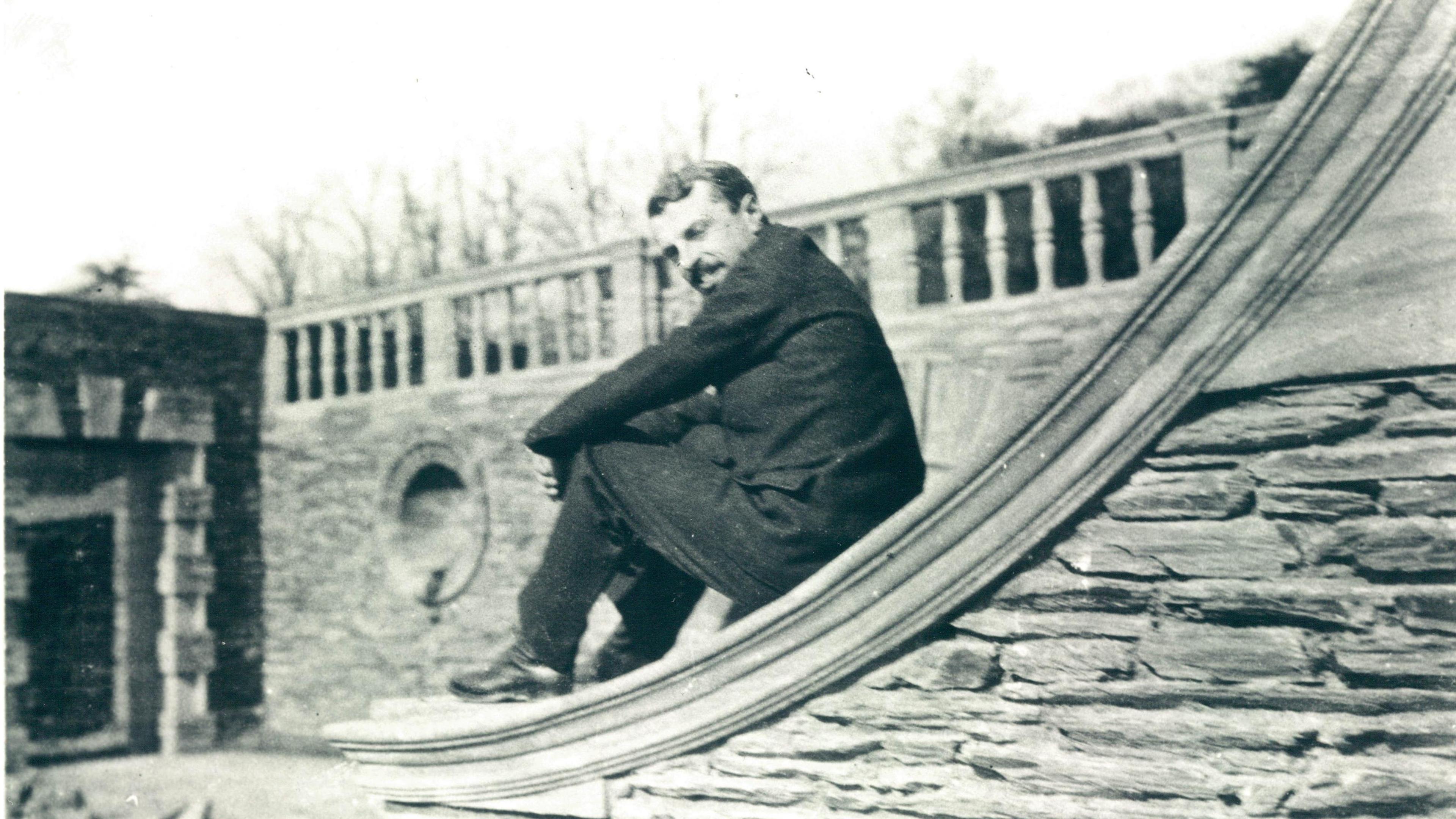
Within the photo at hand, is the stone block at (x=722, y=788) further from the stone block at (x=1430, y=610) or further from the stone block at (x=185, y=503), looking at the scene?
the stone block at (x=185, y=503)

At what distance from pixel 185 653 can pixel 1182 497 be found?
495 centimetres

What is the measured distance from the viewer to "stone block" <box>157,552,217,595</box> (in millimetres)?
5348

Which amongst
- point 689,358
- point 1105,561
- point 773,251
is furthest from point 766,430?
point 1105,561

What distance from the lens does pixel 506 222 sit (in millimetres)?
4961

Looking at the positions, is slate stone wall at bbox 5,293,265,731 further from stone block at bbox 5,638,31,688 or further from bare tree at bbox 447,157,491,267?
bare tree at bbox 447,157,491,267

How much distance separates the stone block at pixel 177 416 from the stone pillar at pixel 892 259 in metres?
3.37

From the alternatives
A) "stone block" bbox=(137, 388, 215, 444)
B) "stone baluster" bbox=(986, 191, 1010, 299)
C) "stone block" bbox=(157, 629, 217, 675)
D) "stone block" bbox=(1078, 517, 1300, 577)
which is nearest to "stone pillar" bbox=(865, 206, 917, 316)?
"stone baluster" bbox=(986, 191, 1010, 299)

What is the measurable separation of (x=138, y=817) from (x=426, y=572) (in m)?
1.70

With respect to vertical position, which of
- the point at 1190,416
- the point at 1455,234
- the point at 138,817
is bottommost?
the point at 138,817

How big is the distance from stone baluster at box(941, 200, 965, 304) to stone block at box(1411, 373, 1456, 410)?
2.49 m

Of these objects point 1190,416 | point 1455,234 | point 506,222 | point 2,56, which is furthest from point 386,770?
point 2,56

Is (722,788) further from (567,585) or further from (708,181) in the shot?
(708,181)

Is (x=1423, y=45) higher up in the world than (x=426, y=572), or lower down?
higher up

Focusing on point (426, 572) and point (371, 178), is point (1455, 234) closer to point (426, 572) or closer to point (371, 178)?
point (371, 178)
